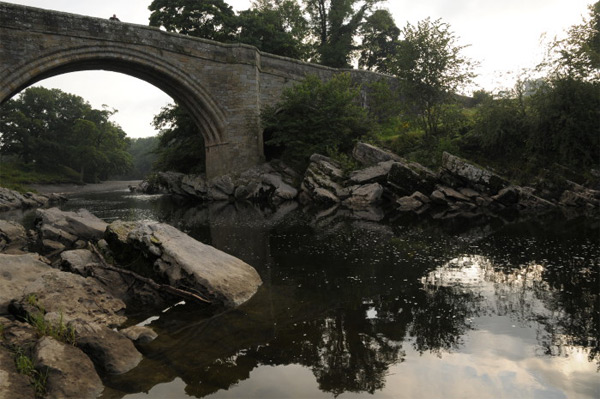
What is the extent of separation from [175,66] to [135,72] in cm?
250

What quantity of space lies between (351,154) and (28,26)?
18042mm

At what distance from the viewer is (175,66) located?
2273 centimetres

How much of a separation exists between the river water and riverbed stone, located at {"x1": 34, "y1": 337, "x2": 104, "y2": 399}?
18 cm

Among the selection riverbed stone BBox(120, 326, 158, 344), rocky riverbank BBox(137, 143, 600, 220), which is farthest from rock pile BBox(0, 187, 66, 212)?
riverbed stone BBox(120, 326, 158, 344)

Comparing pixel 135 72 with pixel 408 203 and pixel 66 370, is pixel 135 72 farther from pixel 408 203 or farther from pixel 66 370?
pixel 66 370

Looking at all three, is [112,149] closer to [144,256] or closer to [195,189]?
[195,189]

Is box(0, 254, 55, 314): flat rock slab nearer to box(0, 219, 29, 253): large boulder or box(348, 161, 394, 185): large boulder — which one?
box(0, 219, 29, 253): large boulder

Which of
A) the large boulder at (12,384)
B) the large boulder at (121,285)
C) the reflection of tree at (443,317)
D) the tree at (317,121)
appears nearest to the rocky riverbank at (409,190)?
the tree at (317,121)

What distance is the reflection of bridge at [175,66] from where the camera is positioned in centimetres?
1814

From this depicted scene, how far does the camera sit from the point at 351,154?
2416 cm

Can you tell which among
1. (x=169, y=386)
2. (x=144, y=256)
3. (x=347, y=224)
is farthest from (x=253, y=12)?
(x=169, y=386)

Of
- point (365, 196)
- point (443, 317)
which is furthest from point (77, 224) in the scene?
point (365, 196)

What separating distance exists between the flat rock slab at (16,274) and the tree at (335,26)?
1394 inches

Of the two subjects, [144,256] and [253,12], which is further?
[253,12]
